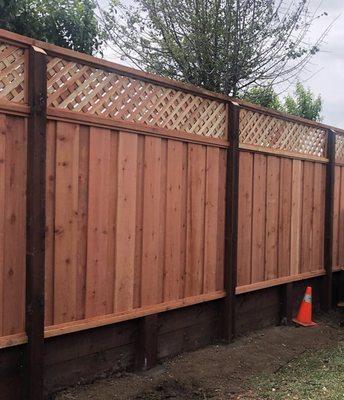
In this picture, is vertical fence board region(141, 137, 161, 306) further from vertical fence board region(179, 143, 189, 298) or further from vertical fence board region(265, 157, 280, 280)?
vertical fence board region(265, 157, 280, 280)

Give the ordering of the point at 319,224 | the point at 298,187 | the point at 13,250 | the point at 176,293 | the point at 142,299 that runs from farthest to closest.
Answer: the point at 319,224
the point at 298,187
the point at 176,293
the point at 142,299
the point at 13,250

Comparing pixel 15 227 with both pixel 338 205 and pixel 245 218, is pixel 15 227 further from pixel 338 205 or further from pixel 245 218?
pixel 338 205

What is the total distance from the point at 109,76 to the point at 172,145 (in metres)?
0.88

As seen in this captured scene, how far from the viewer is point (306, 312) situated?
6.13 m

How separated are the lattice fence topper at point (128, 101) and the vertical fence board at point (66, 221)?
0.75ft

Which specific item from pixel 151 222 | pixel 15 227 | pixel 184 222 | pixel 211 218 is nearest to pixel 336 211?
pixel 211 218

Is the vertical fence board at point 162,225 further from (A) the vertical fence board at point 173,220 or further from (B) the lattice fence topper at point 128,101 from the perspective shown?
(B) the lattice fence topper at point 128,101

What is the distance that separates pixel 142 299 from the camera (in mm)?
4039

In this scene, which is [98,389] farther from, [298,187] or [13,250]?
[298,187]

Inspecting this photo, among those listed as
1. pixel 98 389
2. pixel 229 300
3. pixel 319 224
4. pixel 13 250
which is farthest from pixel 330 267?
pixel 13 250

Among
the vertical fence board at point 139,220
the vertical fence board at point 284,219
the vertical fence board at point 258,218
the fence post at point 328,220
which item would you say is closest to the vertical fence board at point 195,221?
the vertical fence board at point 139,220

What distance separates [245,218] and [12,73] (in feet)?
9.74

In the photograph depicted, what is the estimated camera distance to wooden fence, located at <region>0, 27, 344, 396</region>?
3125 millimetres

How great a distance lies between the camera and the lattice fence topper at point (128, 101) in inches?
133
